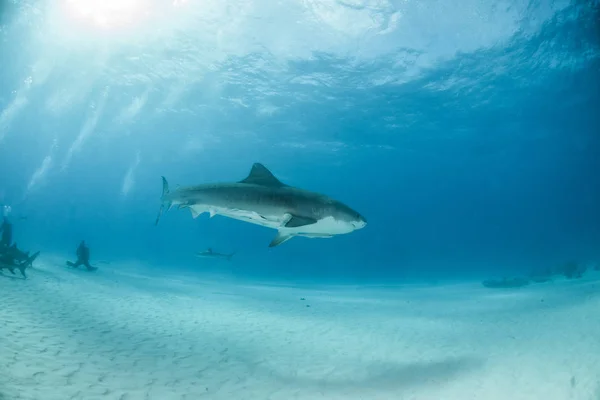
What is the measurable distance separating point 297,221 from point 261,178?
139cm

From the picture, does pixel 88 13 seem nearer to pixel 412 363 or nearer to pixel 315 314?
pixel 315 314

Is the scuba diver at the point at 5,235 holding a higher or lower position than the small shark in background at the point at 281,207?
lower

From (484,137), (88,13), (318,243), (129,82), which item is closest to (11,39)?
(88,13)

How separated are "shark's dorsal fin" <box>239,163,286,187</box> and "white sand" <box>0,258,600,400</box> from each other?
3382 mm

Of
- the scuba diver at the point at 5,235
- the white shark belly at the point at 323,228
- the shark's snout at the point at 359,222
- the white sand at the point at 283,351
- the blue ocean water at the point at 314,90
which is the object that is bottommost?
the white sand at the point at 283,351

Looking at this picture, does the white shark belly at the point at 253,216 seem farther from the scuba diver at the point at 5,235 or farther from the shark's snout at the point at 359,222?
the scuba diver at the point at 5,235

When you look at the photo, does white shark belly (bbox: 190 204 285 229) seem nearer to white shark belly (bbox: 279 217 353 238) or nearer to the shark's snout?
white shark belly (bbox: 279 217 353 238)

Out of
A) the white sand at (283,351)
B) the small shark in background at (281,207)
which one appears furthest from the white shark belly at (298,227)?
the white sand at (283,351)

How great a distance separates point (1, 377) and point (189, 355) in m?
2.87

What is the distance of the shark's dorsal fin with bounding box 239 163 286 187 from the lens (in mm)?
5855

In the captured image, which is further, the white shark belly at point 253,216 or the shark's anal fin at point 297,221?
the white shark belly at point 253,216

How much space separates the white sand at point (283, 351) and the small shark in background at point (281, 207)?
2566 mm

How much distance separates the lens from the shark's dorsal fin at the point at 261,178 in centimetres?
586

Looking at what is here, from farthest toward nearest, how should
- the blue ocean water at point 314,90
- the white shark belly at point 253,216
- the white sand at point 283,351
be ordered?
the blue ocean water at point 314,90
the white shark belly at point 253,216
the white sand at point 283,351
